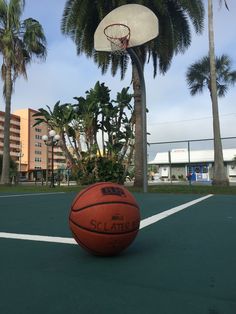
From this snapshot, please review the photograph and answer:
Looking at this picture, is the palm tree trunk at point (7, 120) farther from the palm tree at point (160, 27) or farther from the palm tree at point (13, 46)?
the palm tree at point (160, 27)

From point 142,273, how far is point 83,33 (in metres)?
19.8

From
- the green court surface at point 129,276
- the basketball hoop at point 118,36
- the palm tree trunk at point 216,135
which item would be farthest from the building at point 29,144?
the green court surface at point 129,276

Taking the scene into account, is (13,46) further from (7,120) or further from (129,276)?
(129,276)

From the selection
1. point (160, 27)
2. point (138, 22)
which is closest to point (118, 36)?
point (138, 22)

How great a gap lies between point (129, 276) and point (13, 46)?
25.5 m

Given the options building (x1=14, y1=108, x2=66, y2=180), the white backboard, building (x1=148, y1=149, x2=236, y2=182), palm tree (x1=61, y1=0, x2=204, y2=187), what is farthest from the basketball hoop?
building (x1=14, y1=108, x2=66, y2=180)

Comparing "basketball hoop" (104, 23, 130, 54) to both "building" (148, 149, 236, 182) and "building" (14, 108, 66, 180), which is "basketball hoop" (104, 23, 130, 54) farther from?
"building" (14, 108, 66, 180)

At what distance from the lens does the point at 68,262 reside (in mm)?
3689

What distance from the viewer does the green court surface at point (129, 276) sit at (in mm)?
2559

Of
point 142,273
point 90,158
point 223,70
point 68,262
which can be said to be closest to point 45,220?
point 68,262

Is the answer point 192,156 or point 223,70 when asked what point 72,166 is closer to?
point 192,156

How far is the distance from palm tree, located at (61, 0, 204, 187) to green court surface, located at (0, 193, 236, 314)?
567 inches

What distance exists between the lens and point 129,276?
3.20 meters

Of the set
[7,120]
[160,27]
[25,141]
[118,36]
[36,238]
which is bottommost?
[36,238]
